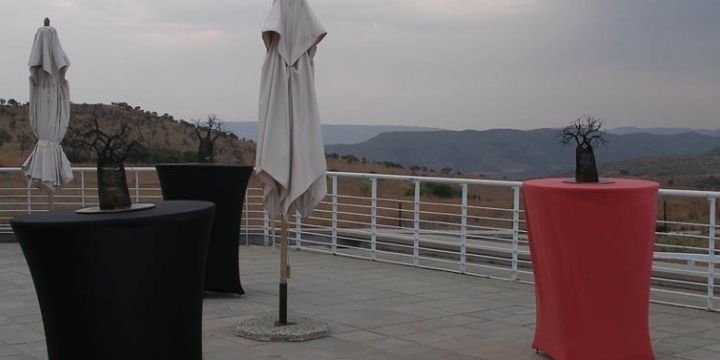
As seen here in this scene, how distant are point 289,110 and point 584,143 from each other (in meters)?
2.30

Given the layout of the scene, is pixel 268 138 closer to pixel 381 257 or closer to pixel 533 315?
pixel 533 315

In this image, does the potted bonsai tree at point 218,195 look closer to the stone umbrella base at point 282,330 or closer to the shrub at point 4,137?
the stone umbrella base at point 282,330

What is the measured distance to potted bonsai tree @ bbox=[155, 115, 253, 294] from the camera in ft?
25.9

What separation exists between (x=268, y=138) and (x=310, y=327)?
1.59m

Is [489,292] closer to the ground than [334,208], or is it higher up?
closer to the ground

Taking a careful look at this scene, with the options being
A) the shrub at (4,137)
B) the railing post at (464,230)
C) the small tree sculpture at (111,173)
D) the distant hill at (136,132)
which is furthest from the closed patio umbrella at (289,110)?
the shrub at (4,137)

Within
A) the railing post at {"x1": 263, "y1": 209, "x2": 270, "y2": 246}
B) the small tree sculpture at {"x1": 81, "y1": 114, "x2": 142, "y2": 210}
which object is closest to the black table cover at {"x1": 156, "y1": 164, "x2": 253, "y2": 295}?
the small tree sculpture at {"x1": 81, "y1": 114, "x2": 142, "y2": 210}

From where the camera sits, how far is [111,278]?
4.02 m

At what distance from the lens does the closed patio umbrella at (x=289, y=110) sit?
250 inches

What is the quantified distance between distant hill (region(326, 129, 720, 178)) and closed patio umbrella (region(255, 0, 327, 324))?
224 ft

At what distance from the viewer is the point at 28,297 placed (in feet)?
26.8

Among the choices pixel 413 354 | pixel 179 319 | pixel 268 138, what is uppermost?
pixel 268 138

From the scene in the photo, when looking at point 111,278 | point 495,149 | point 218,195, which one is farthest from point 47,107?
point 495,149


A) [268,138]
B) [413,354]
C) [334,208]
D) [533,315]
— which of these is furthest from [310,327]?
[334,208]
